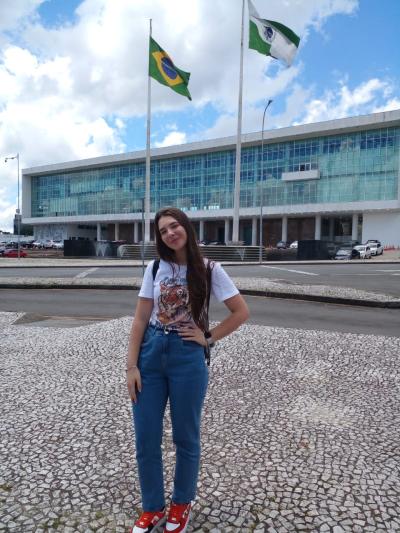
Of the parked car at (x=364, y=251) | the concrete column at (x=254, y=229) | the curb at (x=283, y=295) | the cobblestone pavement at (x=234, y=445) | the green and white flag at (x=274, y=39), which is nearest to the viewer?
the cobblestone pavement at (x=234, y=445)

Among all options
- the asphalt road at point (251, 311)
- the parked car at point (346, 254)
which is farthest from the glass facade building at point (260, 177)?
the asphalt road at point (251, 311)

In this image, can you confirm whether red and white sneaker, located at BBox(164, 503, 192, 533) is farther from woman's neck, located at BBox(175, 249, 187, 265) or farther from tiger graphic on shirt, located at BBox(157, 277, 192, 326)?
woman's neck, located at BBox(175, 249, 187, 265)

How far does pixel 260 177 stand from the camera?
225ft

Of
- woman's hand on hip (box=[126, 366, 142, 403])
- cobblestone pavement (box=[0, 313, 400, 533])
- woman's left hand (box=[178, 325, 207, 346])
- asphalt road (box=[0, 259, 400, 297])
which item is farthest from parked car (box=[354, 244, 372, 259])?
woman's hand on hip (box=[126, 366, 142, 403])

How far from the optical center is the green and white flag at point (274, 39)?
84.9 ft

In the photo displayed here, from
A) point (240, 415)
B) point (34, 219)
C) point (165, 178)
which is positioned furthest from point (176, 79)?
point (34, 219)

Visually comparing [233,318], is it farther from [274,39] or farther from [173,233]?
[274,39]

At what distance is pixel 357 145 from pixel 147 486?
69.9m

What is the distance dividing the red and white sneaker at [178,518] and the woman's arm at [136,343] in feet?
2.04

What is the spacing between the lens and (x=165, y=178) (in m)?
84.2

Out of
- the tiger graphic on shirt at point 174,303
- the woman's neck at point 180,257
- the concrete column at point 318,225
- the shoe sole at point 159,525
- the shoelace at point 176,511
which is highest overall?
the concrete column at point 318,225

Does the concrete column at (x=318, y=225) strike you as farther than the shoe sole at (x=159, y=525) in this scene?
Yes

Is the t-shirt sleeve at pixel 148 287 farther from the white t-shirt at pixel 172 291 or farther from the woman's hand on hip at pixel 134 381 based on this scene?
the woman's hand on hip at pixel 134 381

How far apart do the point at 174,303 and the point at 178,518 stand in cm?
112
